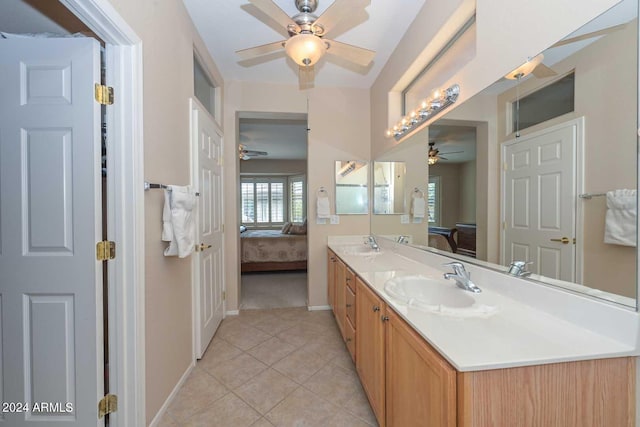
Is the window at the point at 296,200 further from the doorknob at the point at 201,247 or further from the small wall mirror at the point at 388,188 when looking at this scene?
the doorknob at the point at 201,247

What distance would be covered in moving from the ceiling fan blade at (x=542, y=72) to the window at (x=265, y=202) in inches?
276

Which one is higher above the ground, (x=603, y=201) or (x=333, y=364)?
(x=603, y=201)

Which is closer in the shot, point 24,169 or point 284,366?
point 24,169

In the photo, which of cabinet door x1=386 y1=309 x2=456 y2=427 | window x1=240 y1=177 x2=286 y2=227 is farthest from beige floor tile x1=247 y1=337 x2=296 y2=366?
window x1=240 y1=177 x2=286 y2=227

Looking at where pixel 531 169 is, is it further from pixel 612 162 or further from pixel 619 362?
pixel 619 362

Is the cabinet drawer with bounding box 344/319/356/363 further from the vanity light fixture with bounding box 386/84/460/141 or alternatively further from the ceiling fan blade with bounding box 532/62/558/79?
the ceiling fan blade with bounding box 532/62/558/79

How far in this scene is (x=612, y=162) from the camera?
0.84 metres

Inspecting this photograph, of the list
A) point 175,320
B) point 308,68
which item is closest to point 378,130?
point 308,68

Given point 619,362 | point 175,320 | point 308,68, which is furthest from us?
point 308,68

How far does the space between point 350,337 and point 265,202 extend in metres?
6.25

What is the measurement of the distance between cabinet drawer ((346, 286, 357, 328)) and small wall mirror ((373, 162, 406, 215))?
3.16ft

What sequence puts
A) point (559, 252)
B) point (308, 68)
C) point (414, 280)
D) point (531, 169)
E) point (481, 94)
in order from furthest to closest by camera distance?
point (308, 68) < point (414, 280) < point (481, 94) < point (531, 169) < point (559, 252)

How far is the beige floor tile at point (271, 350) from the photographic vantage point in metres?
2.14

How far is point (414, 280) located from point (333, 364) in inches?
42.1
